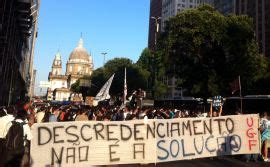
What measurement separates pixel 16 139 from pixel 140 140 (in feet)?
10.1

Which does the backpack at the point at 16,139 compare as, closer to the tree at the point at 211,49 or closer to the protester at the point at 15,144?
the protester at the point at 15,144

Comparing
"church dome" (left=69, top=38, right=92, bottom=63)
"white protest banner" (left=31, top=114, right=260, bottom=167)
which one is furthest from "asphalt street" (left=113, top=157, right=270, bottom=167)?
"church dome" (left=69, top=38, right=92, bottom=63)

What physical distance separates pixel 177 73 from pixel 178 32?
17.8 feet

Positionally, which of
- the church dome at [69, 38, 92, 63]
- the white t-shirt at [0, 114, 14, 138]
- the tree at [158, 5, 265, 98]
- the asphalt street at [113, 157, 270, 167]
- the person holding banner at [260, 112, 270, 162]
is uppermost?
the church dome at [69, 38, 92, 63]

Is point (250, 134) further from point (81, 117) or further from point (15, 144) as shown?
point (15, 144)

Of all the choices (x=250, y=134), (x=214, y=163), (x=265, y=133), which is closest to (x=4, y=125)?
(x=214, y=163)

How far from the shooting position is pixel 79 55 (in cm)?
17762

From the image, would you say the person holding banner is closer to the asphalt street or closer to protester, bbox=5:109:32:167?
the asphalt street

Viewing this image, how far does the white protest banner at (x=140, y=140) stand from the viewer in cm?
823

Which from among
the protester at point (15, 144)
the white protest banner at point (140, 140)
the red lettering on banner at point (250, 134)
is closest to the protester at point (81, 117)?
the white protest banner at point (140, 140)

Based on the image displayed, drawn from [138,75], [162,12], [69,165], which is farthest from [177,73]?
[162,12]

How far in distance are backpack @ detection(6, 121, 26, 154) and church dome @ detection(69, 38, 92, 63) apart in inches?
6730

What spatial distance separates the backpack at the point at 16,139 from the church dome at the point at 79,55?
17094 cm

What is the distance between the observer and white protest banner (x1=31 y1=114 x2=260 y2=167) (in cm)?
823
